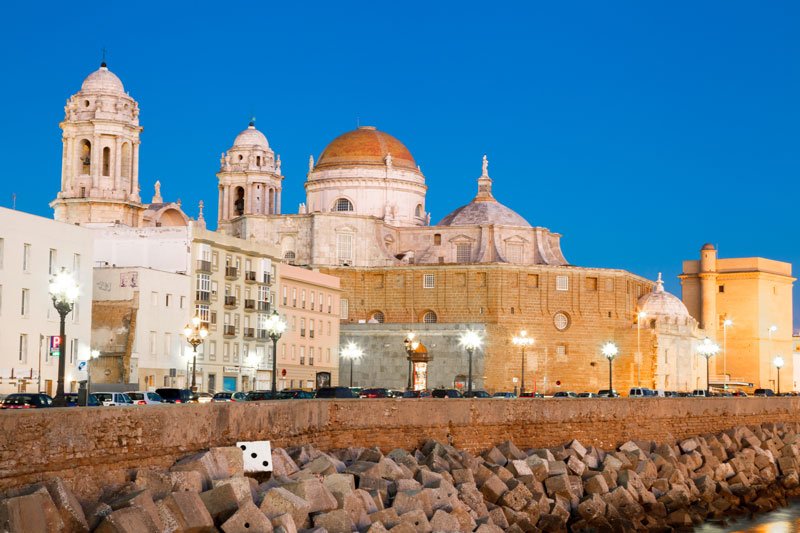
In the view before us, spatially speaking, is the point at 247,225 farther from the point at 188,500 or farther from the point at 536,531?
the point at 188,500

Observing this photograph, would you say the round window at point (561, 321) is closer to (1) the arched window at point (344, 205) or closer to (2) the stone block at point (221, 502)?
(1) the arched window at point (344, 205)

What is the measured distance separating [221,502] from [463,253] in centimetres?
8567

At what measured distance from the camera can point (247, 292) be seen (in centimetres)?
6625

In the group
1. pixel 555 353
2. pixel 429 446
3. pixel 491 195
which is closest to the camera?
pixel 429 446

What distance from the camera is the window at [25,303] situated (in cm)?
4597

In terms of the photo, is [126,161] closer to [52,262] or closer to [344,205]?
[52,262]

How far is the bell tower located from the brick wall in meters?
40.0

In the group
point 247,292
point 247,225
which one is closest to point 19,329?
point 247,292

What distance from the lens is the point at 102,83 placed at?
72.8m

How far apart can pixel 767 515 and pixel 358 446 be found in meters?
13.9

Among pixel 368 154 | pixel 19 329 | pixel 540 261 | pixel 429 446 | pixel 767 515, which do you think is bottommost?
pixel 767 515

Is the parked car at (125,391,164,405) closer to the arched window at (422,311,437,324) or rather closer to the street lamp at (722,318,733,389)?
the arched window at (422,311,437,324)

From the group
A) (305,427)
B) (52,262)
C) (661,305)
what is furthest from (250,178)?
(305,427)

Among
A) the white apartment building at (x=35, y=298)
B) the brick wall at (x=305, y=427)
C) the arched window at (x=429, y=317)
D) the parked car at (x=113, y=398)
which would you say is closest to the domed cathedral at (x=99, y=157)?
the white apartment building at (x=35, y=298)
